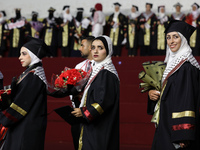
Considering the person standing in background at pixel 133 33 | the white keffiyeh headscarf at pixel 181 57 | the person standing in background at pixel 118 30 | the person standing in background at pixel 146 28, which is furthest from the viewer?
the person standing in background at pixel 118 30

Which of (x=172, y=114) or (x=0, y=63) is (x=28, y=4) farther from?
(x=172, y=114)

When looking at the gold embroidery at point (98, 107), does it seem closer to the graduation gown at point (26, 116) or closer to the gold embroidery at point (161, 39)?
the graduation gown at point (26, 116)

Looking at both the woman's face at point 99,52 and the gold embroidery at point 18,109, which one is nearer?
the woman's face at point 99,52

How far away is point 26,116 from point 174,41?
1.66 meters

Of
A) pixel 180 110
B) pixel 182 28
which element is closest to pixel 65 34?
pixel 182 28

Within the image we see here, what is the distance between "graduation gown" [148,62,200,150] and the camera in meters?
3.00

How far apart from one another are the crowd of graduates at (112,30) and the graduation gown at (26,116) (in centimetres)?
668

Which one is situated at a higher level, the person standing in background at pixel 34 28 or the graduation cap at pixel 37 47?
the person standing in background at pixel 34 28

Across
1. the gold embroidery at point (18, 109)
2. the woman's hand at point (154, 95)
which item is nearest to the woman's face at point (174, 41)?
the woman's hand at point (154, 95)

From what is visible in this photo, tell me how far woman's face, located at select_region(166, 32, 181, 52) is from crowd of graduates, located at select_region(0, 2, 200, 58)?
709 centimetres

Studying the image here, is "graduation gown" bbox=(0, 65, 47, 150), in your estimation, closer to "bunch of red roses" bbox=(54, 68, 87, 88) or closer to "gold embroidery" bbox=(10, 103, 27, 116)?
"gold embroidery" bbox=(10, 103, 27, 116)

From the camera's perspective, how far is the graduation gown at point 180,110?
9.84 feet

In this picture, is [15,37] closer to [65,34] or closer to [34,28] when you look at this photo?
[34,28]

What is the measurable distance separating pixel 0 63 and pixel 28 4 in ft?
15.7
